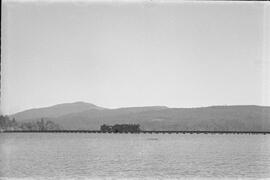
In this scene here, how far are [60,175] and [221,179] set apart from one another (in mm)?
13713

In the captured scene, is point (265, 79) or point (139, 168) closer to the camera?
point (265, 79)

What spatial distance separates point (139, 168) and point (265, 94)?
42.9 metres

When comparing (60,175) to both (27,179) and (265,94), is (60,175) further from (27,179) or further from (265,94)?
(265,94)

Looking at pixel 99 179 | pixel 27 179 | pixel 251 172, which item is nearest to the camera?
pixel 27 179

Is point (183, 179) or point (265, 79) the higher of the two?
point (265, 79)

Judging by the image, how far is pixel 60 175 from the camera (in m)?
42.2


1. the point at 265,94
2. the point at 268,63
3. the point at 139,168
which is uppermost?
the point at 268,63

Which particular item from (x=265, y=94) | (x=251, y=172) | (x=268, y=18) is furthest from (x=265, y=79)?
(x=251, y=172)

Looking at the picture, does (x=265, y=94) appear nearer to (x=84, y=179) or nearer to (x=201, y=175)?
(x=84, y=179)

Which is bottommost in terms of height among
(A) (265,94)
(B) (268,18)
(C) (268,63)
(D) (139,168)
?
(D) (139,168)

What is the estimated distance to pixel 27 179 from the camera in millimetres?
36000

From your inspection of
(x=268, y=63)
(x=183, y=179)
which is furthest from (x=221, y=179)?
(x=268, y=63)

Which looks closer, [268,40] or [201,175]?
[268,40]

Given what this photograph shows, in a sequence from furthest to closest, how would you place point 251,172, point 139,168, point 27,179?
1. point 139,168
2. point 251,172
3. point 27,179
